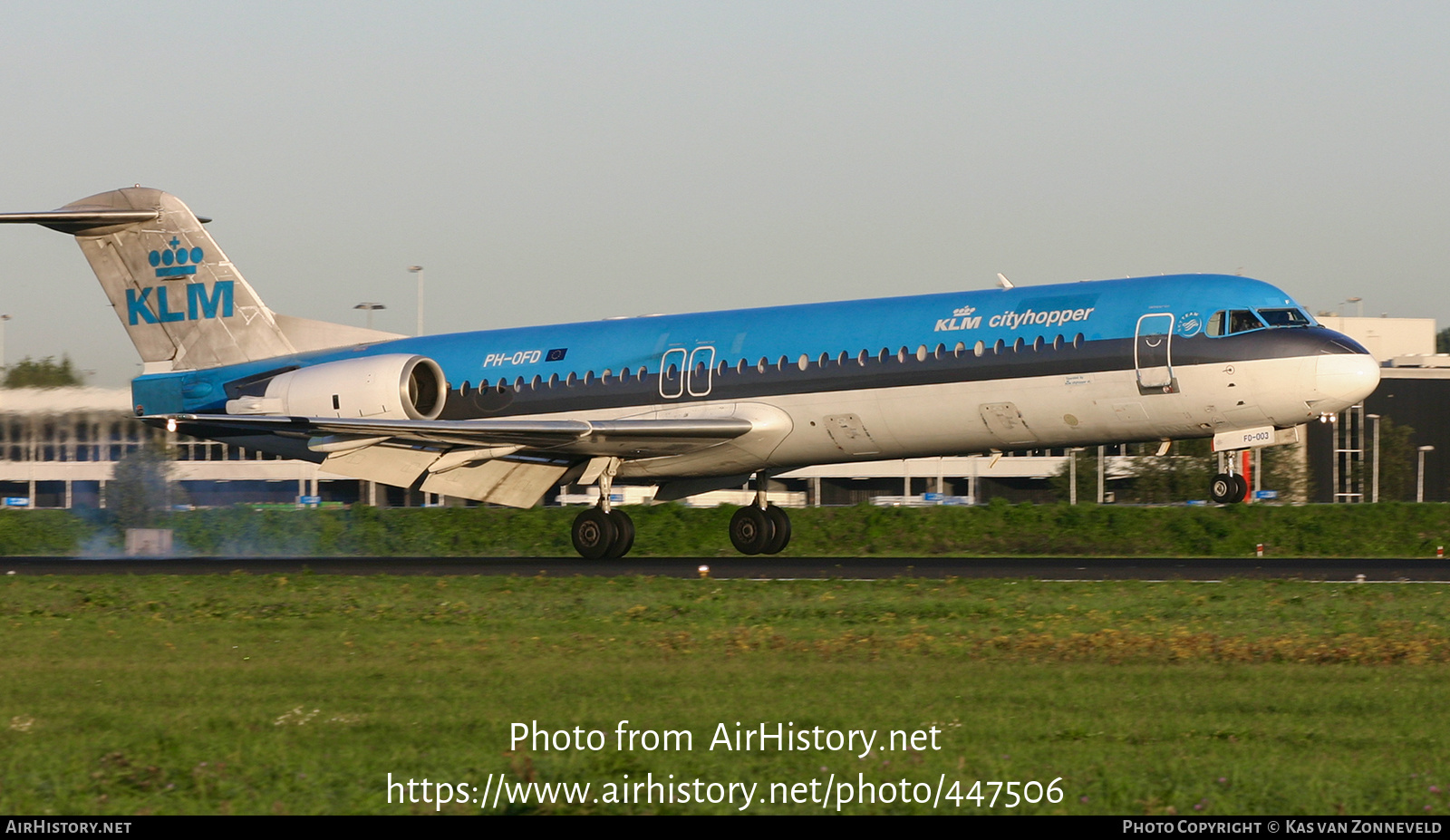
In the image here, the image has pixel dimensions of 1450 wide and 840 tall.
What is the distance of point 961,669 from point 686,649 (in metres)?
2.67

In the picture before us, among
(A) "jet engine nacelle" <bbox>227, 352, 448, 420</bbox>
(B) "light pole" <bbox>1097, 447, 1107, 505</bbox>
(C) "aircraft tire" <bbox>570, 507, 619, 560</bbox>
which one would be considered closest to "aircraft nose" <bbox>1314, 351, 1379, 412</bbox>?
(C) "aircraft tire" <bbox>570, 507, 619, 560</bbox>

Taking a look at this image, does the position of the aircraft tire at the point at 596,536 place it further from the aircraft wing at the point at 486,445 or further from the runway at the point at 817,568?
the aircraft wing at the point at 486,445

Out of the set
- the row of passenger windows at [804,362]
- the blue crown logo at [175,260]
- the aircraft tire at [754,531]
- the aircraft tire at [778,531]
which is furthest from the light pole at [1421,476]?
the blue crown logo at [175,260]

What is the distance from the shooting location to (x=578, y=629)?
1545cm

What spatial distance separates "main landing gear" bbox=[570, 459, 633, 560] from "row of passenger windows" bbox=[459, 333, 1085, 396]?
1789 mm

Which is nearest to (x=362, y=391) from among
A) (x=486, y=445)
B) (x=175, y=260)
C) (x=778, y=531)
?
(x=486, y=445)

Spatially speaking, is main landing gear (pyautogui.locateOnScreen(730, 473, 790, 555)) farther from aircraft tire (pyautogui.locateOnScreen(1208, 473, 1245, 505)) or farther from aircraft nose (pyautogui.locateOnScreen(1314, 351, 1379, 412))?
aircraft nose (pyautogui.locateOnScreen(1314, 351, 1379, 412))

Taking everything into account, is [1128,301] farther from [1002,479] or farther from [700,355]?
[1002,479]

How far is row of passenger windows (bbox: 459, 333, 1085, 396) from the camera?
24.3 meters

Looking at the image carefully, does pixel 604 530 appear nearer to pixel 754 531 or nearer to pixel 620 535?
pixel 620 535

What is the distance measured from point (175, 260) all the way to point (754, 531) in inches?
542

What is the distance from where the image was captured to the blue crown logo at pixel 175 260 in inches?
1287

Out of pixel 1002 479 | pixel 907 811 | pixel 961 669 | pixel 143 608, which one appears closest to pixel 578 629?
pixel 961 669

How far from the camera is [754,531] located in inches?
1167
